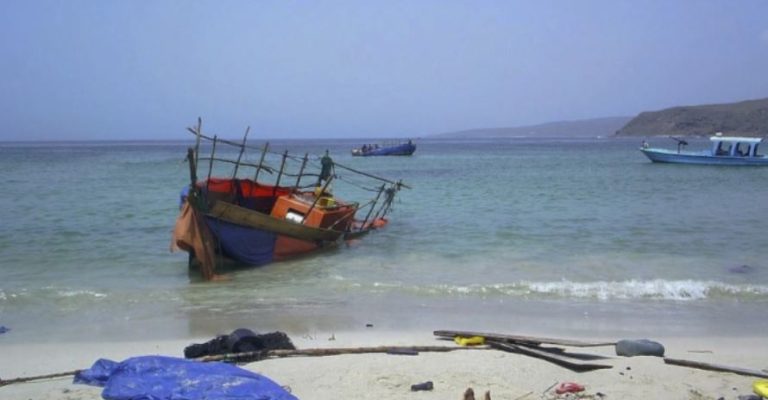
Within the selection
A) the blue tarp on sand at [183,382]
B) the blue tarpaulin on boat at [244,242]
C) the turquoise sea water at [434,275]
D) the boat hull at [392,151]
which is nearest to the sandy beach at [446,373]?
the blue tarp on sand at [183,382]

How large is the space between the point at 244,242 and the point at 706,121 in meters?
153

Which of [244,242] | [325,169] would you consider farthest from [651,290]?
[325,169]

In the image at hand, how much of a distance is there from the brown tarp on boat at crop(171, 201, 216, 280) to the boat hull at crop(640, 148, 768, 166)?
3456 cm

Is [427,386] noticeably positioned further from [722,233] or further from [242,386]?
[722,233]

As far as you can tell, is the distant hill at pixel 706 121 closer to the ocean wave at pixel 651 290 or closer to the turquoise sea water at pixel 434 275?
the turquoise sea water at pixel 434 275

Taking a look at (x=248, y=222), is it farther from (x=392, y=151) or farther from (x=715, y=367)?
(x=392, y=151)

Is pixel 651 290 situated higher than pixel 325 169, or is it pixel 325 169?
pixel 325 169

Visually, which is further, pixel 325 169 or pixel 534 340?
pixel 325 169

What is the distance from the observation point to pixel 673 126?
157500mm

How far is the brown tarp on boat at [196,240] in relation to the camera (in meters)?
12.2

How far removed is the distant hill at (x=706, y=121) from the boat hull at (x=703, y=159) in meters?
97.2

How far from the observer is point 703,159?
40.8 meters

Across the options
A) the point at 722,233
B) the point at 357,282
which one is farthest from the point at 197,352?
the point at 722,233

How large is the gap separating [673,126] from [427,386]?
164177 millimetres
